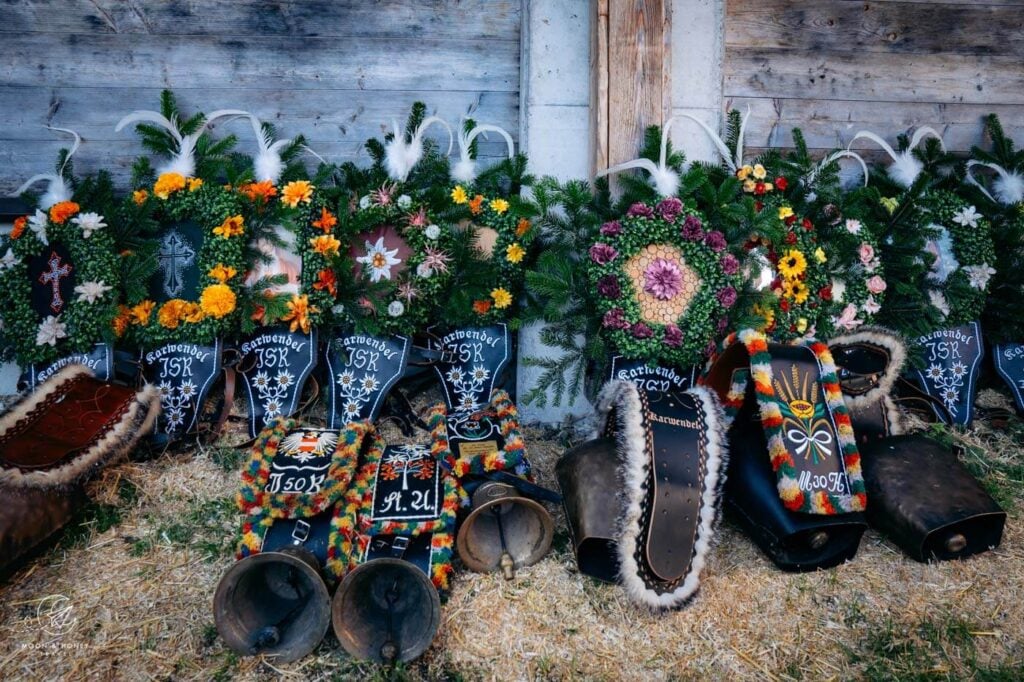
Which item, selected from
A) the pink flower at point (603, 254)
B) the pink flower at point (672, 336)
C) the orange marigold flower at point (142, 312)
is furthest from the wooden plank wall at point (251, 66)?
the pink flower at point (672, 336)

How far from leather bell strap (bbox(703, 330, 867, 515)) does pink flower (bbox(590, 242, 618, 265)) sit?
79 cm

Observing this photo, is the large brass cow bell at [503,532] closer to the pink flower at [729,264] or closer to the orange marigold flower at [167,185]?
the pink flower at [729,264]

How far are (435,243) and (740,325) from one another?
1725mm

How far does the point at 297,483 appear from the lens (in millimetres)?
3141

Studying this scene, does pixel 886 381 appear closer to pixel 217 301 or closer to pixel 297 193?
pixel 297 193

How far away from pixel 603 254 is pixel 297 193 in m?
1.74

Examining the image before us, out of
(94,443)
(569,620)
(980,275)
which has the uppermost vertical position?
(980,275)

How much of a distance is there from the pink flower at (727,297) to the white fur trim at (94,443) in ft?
9.82

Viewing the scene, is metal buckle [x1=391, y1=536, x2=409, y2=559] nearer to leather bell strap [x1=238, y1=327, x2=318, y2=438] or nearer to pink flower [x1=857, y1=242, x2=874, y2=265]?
leather bell strap [x1=238, y1=327, x2=318, y2=438]

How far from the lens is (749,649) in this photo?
2.69m

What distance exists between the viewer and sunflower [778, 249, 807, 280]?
12.8ft

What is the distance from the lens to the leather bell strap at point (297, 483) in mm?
2949

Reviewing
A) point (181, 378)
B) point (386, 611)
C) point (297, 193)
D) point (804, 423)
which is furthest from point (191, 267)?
point (804, 423)

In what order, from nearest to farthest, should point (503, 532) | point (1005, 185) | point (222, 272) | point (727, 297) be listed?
point (503, 532) → point (727, 297) → point (222, 272) → point (1005, 185)
